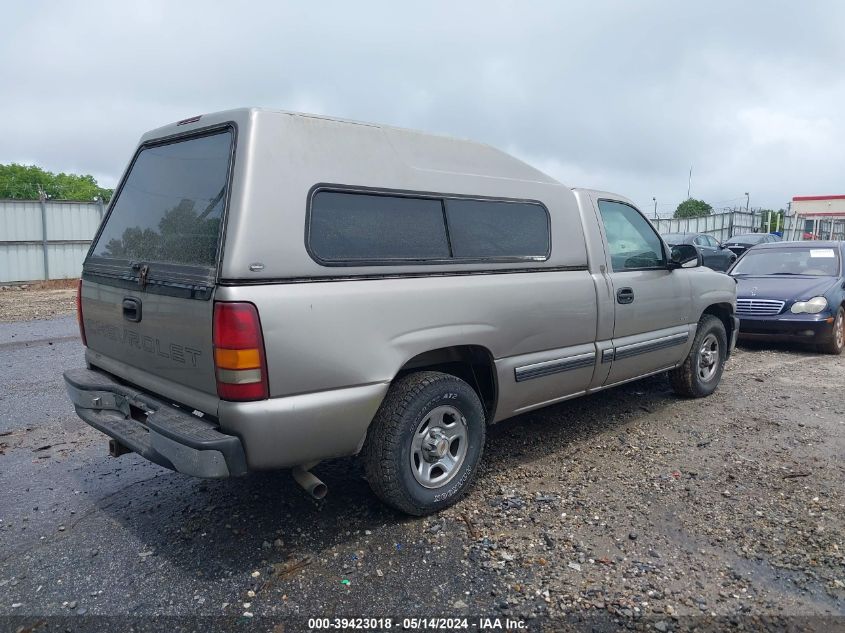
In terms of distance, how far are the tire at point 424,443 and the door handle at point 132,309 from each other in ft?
4.46

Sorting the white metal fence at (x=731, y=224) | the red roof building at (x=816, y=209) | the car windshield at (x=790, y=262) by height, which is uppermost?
the red roof building at (x=816, y=209)

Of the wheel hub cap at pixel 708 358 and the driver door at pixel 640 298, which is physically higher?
the driver door at pixel 640 298

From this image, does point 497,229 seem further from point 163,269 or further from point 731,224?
point 731,224

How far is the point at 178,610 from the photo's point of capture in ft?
8.88

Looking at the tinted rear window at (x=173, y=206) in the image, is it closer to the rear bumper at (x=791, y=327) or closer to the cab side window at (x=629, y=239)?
the cab side window at (x=629, y=239)

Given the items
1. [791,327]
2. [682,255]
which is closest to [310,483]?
[682,255]

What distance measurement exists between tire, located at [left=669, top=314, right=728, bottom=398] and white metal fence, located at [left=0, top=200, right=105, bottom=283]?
1660 centimetres

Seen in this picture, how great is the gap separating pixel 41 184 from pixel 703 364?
310 ft

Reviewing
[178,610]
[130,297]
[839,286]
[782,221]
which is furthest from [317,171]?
[782,221]

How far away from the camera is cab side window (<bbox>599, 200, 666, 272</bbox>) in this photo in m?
4.77

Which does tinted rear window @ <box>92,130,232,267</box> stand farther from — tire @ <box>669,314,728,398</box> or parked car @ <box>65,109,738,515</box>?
tire @ <box>669,314,728,398</box>

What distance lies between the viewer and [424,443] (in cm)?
347

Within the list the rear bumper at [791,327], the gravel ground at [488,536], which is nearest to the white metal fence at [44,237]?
the gravel ground at [488,536]

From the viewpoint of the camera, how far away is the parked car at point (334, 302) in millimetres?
2836
